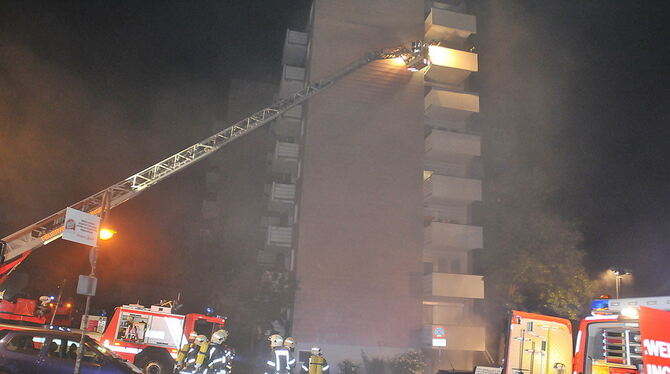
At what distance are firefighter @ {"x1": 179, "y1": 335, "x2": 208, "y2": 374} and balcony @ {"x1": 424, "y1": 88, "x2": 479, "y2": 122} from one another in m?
22.4

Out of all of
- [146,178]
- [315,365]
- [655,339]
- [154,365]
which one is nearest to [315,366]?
[315,365]

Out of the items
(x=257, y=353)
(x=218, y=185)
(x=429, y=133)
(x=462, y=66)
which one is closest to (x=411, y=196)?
(x=429, y=133)

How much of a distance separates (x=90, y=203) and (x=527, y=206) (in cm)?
1976

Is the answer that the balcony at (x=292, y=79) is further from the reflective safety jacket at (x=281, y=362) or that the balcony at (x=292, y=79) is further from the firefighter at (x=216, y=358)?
the reflective safety jacket at (x=281, y=362)

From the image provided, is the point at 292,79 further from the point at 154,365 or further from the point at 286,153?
the point at 154,365

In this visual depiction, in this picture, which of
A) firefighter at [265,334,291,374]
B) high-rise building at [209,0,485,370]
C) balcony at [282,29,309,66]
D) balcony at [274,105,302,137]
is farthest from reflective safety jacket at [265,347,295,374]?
balcony at [282,29,309,66]

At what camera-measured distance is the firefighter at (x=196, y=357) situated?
10602 millimetres

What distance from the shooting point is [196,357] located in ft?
35.7

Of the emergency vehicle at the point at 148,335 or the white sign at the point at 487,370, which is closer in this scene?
the white sign at the point at 487,370

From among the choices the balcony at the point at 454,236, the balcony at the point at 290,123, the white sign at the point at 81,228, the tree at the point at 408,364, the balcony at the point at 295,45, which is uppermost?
the balcony at the point at 295,45

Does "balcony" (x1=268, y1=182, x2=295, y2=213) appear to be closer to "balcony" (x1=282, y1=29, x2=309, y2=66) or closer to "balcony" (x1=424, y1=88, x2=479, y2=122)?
"balcony" (x1=282, y1=29, x2=309, y2=66)

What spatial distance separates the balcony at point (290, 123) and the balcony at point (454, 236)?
388 inches

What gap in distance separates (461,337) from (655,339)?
21.6 meters

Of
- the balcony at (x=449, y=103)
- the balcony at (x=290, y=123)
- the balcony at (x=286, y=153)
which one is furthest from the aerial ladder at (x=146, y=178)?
the balcony at (x=286, y=153)
